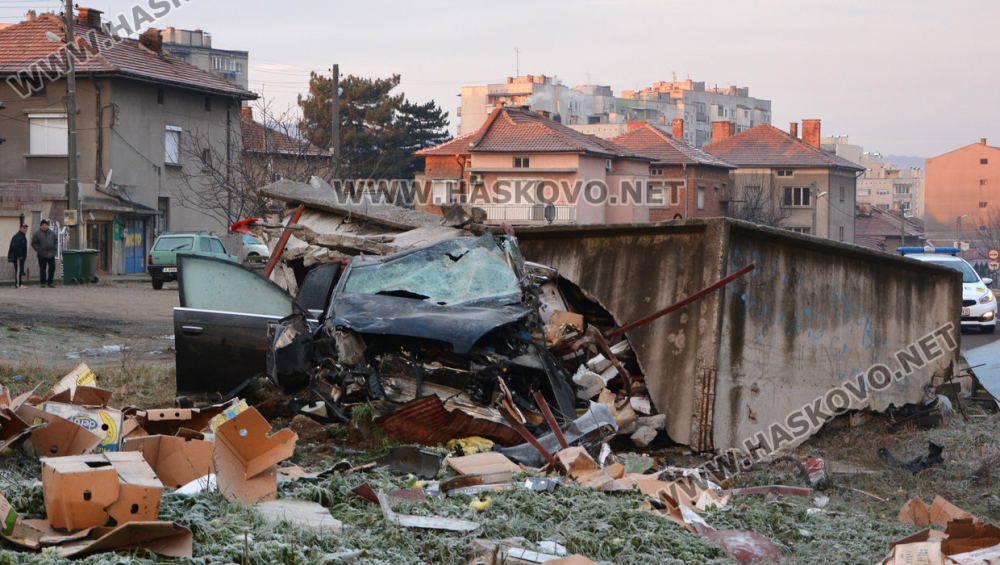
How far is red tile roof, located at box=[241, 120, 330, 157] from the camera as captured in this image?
31867 millimetres

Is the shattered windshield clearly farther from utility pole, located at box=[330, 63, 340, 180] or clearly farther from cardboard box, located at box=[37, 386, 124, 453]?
utility pole, located at box=[330, 63, 340, 180]

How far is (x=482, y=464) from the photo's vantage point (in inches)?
239

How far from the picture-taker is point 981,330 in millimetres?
19531

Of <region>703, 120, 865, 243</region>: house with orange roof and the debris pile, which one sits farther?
<region>703, 120, 865, 243</region>: house with orange roof

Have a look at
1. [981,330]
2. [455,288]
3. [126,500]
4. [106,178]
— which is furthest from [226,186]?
[126,500]

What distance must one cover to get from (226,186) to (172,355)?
18.7m

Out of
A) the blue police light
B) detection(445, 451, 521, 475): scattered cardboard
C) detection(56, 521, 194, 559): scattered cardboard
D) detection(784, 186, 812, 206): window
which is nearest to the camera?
detection(56, 521, 194, 559): scattered cardboard

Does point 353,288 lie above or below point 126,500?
above

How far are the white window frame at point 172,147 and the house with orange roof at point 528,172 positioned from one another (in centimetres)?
2111

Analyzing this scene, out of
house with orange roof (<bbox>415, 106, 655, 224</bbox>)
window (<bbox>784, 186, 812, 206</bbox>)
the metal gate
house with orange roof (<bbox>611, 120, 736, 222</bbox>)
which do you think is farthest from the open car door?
window (<bbox>784, 186, 812, 206</bbox>)

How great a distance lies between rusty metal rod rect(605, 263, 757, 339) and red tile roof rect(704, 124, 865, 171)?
2428 inches

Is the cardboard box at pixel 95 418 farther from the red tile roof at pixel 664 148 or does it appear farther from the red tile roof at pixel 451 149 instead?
the red tile roof at pixel 664 148

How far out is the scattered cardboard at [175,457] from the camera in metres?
5.26

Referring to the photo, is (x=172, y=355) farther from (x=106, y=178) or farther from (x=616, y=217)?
(x=616, y=217)
